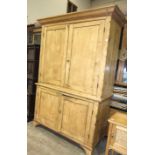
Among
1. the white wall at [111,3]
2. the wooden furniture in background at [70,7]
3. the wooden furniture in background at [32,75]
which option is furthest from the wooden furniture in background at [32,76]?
the white wall at [111,3]

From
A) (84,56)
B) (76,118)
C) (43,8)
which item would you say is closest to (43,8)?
(43,8)

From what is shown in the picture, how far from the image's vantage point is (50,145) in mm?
2125

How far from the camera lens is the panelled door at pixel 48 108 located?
2273 millimetres

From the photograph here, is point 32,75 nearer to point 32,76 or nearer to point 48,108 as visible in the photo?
point 32,76

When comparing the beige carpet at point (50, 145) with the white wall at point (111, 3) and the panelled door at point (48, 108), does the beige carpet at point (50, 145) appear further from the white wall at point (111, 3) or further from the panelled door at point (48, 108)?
the white wall at point (111, 3)

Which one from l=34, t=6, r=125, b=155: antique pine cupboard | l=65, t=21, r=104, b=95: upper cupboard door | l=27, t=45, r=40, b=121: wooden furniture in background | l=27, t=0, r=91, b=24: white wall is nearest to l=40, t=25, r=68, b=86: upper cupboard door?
l=34, t=6, r=125, b=155: antique pine cupboard

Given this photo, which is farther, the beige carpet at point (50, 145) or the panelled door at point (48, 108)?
the panelled door at point (48, 108)

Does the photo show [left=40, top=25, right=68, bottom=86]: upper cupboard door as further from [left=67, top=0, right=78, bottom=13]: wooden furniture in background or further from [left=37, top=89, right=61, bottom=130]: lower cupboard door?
[left=67, top=0, right=78, bottom=13]: wooden furniture in background

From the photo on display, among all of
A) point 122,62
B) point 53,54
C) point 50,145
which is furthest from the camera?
point 122,62

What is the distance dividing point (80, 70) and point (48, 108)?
94 centimetres

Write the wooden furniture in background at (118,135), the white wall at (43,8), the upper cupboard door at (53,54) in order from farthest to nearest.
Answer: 1. the white wall at (43,8)
2. the upper cupboard door at (53,54)
3. the wooden furniture in background at (118,135)

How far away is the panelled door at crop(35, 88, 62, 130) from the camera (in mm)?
2273

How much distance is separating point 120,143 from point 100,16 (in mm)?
1612

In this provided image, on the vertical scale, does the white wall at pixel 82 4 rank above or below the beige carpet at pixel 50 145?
above
